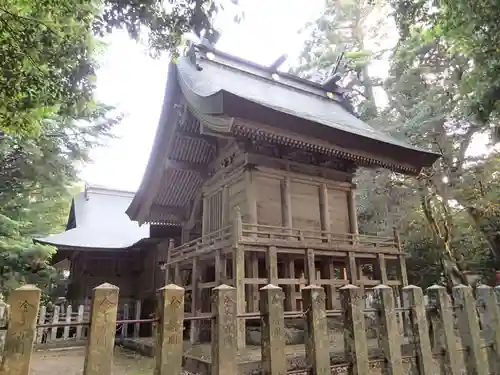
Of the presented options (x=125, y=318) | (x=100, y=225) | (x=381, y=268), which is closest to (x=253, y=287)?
(x=381, y=268)

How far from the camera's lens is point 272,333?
3.21m

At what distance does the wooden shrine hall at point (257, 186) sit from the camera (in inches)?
304

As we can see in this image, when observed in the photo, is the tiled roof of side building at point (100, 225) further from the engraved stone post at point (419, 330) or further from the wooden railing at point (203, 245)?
the engraved stone post at point (419, 330)

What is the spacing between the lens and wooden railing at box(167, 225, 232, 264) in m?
8.04

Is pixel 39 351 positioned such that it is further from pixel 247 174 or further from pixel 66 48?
pixel 66 48

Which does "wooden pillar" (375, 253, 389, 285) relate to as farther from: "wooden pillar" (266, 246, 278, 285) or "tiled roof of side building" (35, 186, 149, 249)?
"tiled roof of side building" (35, 186, 149, 249)

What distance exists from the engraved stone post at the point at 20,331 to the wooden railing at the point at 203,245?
5.55 meters

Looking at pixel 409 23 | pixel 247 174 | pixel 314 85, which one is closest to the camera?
pixel 409 23

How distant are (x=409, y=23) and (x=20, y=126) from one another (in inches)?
277

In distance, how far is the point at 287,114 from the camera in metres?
7.71

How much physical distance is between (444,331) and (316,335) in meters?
1.98

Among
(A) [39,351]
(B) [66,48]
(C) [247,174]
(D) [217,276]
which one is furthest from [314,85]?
(A) [39,351]

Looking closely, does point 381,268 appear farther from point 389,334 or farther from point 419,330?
point 389,334

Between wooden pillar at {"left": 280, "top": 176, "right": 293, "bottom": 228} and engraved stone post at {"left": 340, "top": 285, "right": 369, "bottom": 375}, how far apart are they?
5163 mm
